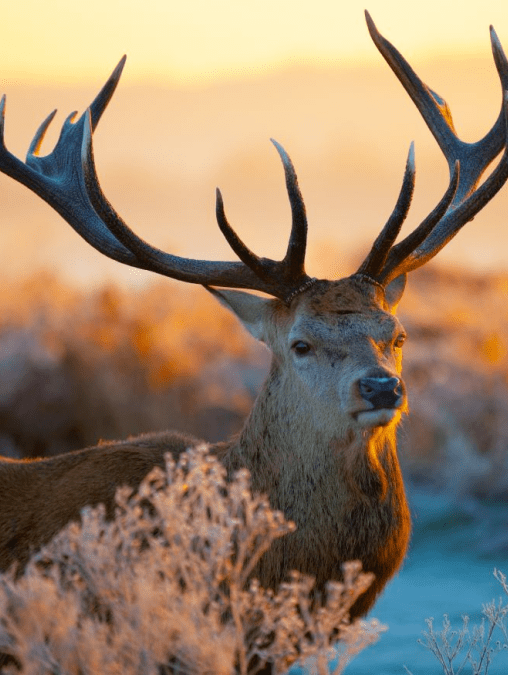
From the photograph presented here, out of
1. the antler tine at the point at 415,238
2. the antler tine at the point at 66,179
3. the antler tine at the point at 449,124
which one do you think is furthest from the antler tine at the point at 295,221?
the antler tine at the point at 449,124

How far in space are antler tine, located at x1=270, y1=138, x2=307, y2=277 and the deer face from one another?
162 millimetres

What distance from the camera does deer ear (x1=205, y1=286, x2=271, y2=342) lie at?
585cm

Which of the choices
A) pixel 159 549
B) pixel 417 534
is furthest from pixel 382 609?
pixel 159 549

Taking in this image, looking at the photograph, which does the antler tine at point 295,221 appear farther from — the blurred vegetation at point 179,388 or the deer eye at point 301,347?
the blurred vegetation at point 179,388

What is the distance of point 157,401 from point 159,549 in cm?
793

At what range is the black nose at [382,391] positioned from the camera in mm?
4891

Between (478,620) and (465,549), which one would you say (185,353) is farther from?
(478,620)

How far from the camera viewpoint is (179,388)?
39.6 ft

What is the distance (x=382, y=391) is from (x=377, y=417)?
11 cm

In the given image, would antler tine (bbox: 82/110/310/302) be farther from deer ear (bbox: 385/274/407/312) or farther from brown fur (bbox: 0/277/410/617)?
deer ear (bbox: 385/274/407/312)

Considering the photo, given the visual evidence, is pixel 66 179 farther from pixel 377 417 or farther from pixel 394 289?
pixel 377 417

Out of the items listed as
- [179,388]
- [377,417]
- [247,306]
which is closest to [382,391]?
[377,417]

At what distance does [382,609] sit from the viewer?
8586mm

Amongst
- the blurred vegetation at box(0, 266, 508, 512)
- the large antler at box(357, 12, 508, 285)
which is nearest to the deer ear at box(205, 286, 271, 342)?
the large antler at box(357, 12, 508, 285)
